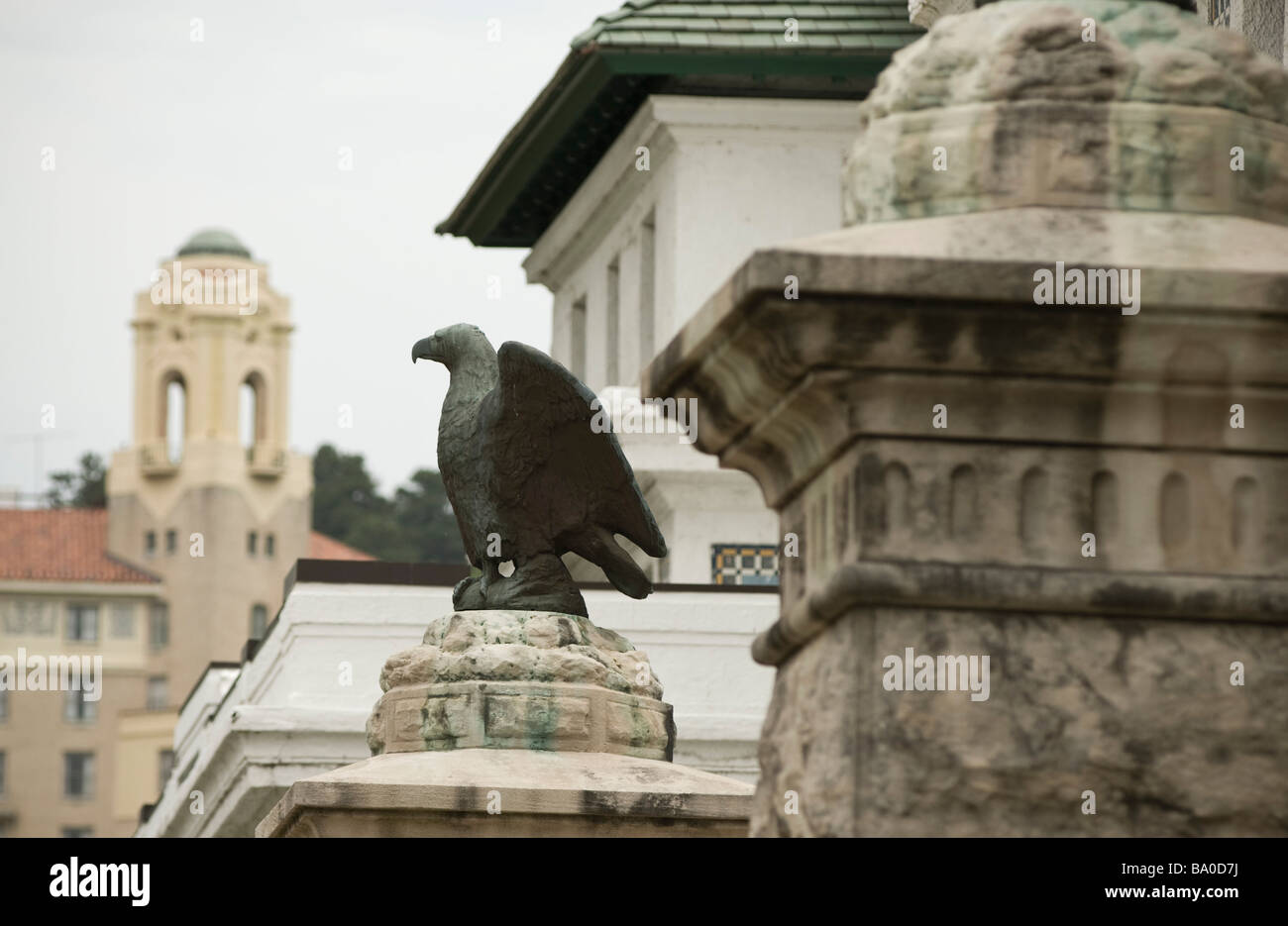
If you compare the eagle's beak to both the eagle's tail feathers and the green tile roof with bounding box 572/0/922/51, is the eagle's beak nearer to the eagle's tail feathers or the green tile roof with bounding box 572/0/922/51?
the eagle's tail feathers

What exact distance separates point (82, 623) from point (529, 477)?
101155 millimetres

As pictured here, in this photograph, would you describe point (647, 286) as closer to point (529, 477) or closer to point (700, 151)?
point (700, 151)

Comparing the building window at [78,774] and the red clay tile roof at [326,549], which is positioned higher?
the red clay tile roof at [326,549]

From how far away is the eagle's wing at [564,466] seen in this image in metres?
11.9

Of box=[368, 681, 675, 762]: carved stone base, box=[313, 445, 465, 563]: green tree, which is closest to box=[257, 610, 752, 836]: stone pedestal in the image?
box=[368, 681, 675, 762]: carved stone base

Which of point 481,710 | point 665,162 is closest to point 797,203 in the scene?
point 665,162

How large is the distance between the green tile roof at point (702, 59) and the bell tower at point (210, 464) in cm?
8597

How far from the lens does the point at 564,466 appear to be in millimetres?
12125

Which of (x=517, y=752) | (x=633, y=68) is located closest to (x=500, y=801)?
(x=517, y=752)

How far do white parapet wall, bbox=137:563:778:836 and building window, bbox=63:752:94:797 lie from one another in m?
86.6

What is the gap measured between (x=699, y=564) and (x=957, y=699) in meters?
22.7

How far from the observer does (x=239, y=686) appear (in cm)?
2598

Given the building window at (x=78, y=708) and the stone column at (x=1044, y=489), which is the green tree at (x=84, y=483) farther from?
the stone column at (x=1044, y=489)

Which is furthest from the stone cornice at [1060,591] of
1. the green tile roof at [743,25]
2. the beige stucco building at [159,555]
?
the beige stucco building at [159,555]
